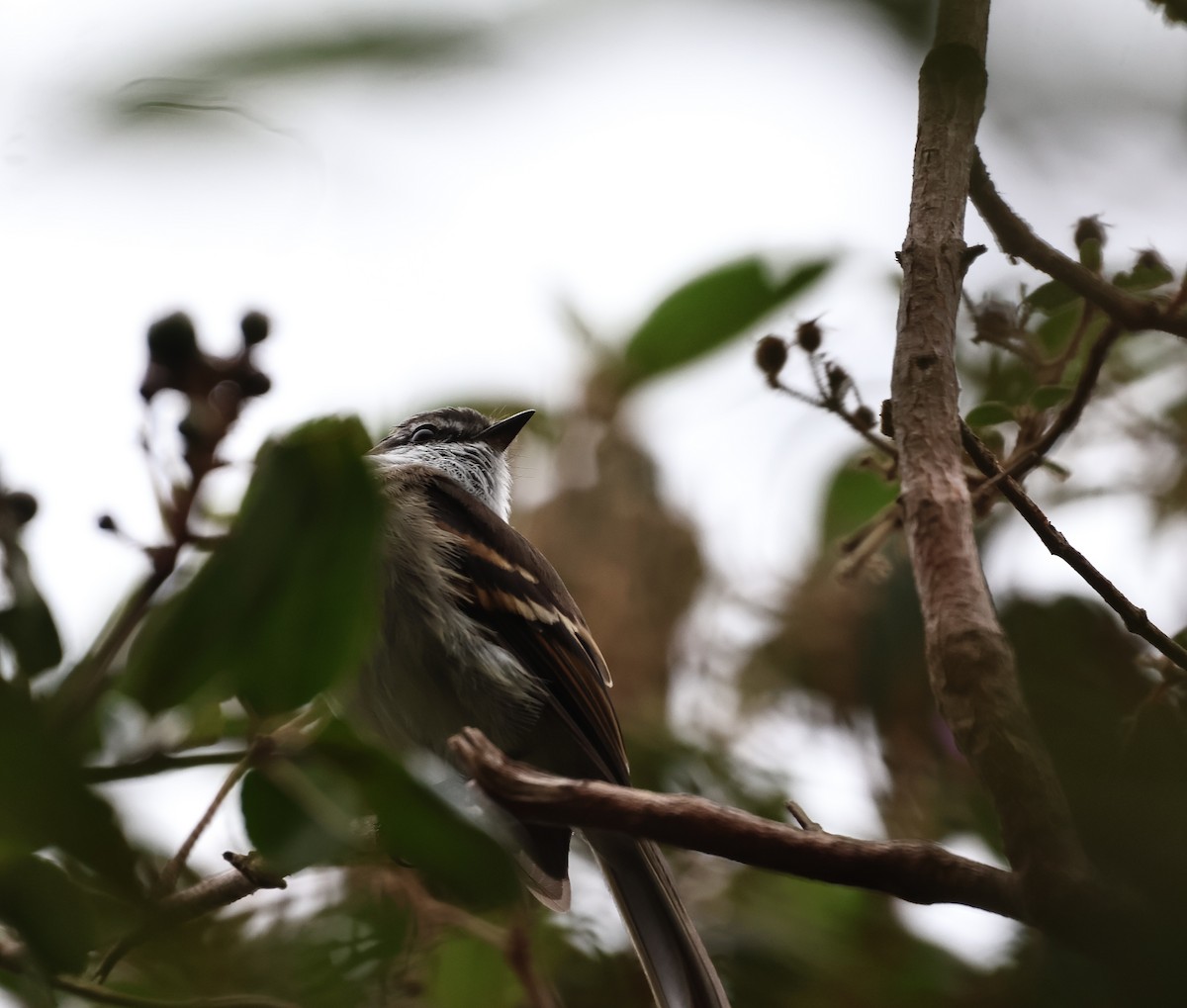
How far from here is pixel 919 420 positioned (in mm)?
1702

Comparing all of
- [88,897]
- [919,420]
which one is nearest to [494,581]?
[919,420]

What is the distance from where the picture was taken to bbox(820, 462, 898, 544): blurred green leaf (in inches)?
128

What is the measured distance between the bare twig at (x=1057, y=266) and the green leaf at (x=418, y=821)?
1232mm

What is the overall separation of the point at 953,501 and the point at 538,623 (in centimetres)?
191

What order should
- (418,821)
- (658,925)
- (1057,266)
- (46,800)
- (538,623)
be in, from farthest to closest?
(538,623)
(658,925)
(1057,266)
(418,821)
(46,800)

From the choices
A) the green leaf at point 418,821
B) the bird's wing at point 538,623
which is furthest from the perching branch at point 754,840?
the bird's wing at point 538,623

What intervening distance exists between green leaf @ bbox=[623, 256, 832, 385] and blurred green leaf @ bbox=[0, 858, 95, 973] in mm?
2323

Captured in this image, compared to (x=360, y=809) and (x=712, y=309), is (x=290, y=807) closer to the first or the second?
(x=360, y=809)

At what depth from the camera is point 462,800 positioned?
280cm

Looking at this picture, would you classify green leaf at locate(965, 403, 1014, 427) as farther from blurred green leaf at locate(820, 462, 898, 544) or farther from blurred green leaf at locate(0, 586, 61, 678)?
blurred green leaf at locate(0, 586, 61, 678)

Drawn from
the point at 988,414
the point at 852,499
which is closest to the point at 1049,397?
the point at 988,414

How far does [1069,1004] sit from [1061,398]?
153 centimetres

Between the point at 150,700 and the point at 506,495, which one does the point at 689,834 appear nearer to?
the point at 150,700

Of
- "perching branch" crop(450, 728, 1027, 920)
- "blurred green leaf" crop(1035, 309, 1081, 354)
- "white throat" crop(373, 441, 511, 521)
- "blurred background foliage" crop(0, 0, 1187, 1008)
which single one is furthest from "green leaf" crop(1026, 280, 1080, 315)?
"white throat" crop(373, 441, 511, 521)
